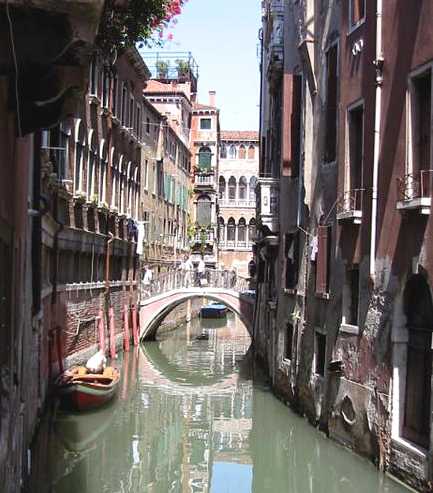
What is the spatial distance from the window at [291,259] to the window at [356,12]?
5800 mm

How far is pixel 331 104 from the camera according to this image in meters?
14.4

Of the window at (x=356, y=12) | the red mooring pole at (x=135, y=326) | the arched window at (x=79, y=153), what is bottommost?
the red mooring pole at (x=135, y=326)

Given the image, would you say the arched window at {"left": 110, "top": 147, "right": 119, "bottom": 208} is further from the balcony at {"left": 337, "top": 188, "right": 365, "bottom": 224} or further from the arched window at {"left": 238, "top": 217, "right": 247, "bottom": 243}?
the arched window at {"left": 238, "top": 217, "right": 247, "bottom": 243}

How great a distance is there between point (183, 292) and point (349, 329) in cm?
1813

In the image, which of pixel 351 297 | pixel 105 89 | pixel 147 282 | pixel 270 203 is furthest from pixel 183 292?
pixel 351 297

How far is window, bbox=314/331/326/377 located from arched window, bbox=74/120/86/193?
8.61m

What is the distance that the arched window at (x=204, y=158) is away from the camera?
5136cm

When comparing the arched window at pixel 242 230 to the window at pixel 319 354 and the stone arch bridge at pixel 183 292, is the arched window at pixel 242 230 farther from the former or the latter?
the window at pixel 319 354

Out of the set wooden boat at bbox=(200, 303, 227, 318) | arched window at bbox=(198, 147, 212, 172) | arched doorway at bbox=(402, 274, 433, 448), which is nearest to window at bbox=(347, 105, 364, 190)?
arched doorway at bbox=(402, 274, 433, 448)

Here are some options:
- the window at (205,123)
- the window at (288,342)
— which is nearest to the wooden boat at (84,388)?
the window at (288,342)

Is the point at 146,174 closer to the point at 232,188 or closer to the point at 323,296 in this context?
Answer: the point at 323,296

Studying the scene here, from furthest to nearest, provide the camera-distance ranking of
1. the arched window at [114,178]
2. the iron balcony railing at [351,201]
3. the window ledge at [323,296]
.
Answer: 1. the arched window at [114,178]
2. the window ledge at [323,296]
3. the iron balcony railing at [351,201]

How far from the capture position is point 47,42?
569cm

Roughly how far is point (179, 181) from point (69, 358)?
2538 cm
